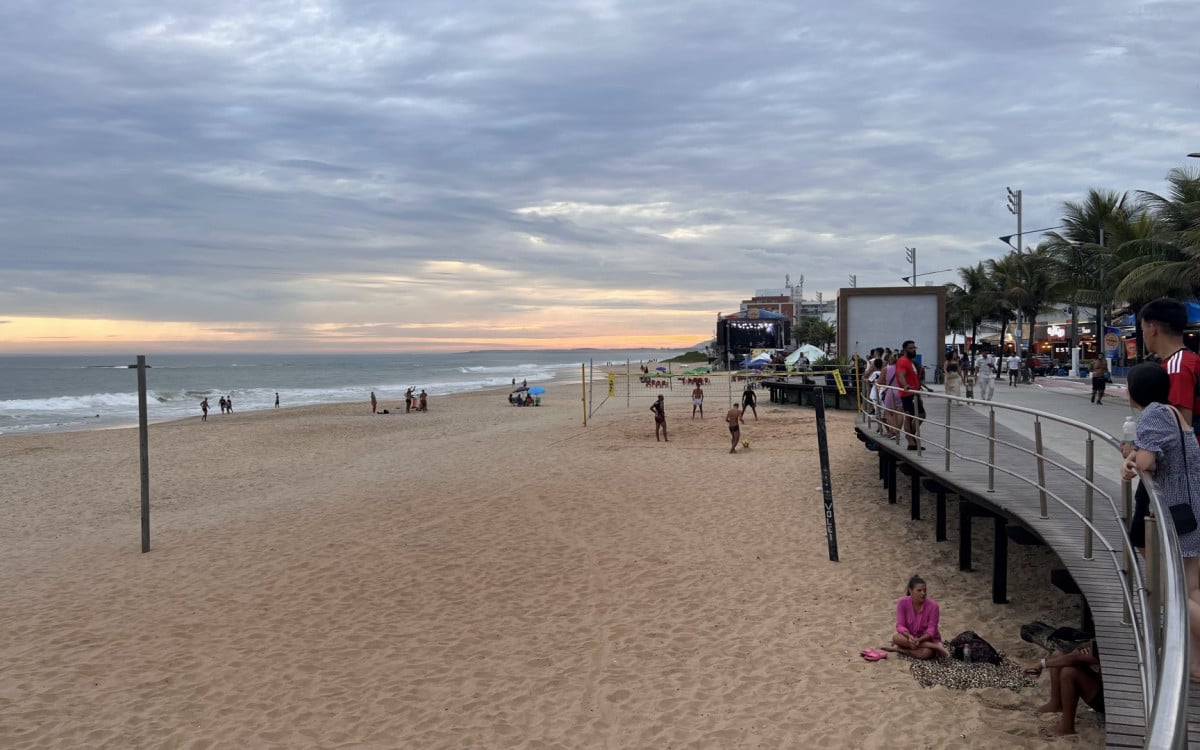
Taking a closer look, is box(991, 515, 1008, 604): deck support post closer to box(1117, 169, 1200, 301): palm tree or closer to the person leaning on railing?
the person leaning on railing

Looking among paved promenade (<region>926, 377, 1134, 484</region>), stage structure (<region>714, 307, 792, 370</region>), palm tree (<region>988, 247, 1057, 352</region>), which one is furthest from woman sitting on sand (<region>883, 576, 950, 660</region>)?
stage structure (<region>714, 307, 792, 370</region>)

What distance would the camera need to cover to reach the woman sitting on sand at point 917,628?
6.72 meters

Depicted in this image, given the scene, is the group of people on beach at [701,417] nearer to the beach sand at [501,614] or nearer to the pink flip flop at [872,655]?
the beach sand at [501,614]

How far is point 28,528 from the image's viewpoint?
1303 centimetres

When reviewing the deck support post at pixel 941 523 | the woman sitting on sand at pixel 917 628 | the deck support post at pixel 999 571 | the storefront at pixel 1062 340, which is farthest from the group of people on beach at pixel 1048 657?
the storefront at pixel 1062 340

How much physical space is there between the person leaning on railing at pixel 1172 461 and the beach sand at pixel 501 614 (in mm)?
2254

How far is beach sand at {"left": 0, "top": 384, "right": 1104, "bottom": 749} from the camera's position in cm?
600

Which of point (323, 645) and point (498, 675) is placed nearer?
point (498, 675)

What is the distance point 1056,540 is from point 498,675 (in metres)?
4.49

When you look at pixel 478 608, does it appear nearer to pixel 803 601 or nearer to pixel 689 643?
pixel 689 643

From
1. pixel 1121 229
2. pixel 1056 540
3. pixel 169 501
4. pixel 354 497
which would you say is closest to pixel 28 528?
pixel 169 501

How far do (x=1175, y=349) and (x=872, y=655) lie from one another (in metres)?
3.85

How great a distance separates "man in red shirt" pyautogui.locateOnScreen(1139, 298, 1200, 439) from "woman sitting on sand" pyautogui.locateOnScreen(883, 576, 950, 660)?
3.37 m

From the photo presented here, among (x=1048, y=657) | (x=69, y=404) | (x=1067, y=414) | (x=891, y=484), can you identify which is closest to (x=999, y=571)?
(x=1048, y=657)
